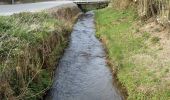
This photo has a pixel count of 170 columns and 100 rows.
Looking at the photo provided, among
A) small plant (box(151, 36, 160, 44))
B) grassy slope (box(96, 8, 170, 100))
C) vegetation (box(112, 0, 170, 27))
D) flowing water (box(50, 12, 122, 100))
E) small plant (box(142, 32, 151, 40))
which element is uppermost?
vegetation (box(112, 0, 170, 27))

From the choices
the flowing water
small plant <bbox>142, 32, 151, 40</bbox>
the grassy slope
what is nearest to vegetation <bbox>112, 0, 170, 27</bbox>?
small plant <bbox>142, 32, 151, 40</bbox>

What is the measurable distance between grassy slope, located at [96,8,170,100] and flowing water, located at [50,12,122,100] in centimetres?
62

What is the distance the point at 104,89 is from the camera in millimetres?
14477

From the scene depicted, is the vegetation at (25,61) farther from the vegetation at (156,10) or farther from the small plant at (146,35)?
the vegetation at (156,10)

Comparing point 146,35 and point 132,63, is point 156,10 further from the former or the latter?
point 132,63

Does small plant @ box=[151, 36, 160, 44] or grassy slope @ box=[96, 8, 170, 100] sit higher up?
small plant @ box=[151, 36, 160, 44]

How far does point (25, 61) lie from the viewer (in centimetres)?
1268

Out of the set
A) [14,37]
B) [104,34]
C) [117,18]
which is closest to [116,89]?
[14,37]

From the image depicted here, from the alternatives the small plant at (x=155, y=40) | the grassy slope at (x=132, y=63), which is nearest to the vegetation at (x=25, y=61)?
the grassy slope at (x=132, y=63)

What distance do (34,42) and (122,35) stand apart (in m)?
7.46

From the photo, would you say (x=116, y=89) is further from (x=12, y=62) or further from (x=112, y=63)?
(x=12, y=62)

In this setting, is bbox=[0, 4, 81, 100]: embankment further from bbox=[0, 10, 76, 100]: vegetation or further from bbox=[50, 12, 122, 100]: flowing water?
bbox=[50, 12, 122, 100]: flowing water

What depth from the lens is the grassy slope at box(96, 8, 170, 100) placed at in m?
12.5

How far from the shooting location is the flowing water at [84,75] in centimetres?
1390
